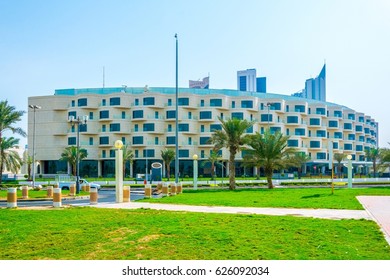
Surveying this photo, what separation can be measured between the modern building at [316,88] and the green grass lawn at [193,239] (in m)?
99.6

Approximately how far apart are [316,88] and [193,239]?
10570 cm

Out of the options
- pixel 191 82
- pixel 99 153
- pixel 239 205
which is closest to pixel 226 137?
pixel 239 205

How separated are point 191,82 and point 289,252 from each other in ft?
281

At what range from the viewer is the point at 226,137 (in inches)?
1423

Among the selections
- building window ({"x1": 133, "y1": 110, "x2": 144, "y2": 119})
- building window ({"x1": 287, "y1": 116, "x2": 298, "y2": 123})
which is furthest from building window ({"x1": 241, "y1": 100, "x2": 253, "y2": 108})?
building window ({"x1": 133, "y1": 110, "x2": 144, "y2": 119})

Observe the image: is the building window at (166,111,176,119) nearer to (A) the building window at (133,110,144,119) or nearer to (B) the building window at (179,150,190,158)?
(A) the building window at (133,110,144,119)

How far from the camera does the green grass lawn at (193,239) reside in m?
8.90

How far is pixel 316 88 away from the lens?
10969 cm

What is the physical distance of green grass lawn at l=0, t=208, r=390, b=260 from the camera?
8.90 meters

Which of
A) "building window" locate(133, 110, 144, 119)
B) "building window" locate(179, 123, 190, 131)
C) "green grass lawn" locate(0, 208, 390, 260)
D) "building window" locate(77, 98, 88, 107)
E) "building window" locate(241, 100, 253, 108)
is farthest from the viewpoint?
"building window" locate(241, 100, 253, 108)

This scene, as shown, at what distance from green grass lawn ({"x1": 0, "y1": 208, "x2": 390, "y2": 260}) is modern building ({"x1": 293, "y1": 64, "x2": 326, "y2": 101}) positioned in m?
99.6

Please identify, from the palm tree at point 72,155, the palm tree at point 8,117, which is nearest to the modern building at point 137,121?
the palm tree at point 72,155

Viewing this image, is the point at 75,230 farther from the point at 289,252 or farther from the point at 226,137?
the point at 226,137

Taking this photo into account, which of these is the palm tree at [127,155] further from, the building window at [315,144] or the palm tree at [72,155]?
the building window at [315,144]
